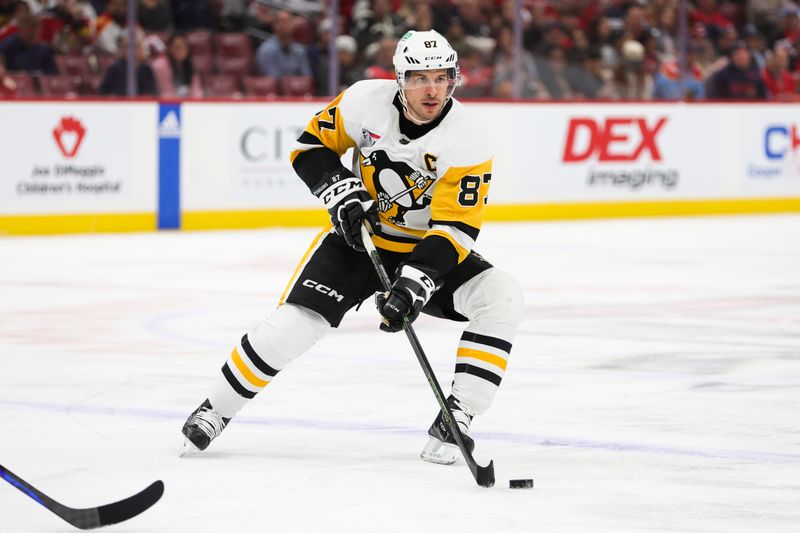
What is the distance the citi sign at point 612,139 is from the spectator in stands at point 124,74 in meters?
3.54

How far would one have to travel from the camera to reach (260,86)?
11.0 metres

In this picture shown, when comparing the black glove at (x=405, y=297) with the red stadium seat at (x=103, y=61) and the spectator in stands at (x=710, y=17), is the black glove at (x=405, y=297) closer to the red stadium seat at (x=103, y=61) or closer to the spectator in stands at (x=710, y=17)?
the red stadium seat at (x=103, y=61)

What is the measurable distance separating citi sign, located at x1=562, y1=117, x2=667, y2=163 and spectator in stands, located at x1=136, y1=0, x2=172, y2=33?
11.4 ft

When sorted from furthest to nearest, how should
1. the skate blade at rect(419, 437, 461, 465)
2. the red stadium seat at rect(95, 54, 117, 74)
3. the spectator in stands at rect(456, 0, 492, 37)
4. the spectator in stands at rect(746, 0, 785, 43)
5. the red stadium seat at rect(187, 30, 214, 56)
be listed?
the spectator in stands at rect(746, 0, 785, 43) → the spectator in stands at rect(456, 0, 492, 37) → the red stadium seat at rect(187, 30, 214, 56) → the red stadium seat at rect(95, 54, 117, 74) → the skate blade at rect(419, 437, 461, 465)

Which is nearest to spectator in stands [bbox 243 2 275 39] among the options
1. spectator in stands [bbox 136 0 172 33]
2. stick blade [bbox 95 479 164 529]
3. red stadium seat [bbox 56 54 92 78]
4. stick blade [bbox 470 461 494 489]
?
spectator in stands [bbox 136 0 172 33]

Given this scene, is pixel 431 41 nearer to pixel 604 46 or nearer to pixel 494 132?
pixel 494 132

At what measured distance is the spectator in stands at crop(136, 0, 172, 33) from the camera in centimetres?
1023

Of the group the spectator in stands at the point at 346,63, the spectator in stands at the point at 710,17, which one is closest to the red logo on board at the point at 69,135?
the spectator in stands at the point at 346,63

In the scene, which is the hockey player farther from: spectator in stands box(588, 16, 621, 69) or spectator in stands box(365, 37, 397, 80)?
spectator in stands box(588, 16, 621, 69)

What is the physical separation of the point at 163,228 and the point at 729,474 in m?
7.41

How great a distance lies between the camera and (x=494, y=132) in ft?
38.6

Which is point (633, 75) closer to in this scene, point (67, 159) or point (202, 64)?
point (202, 64)

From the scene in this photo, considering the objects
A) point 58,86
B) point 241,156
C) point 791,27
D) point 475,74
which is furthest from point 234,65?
Result: point 791,27

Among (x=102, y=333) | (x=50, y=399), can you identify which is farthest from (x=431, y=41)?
(x=102, y=333)
